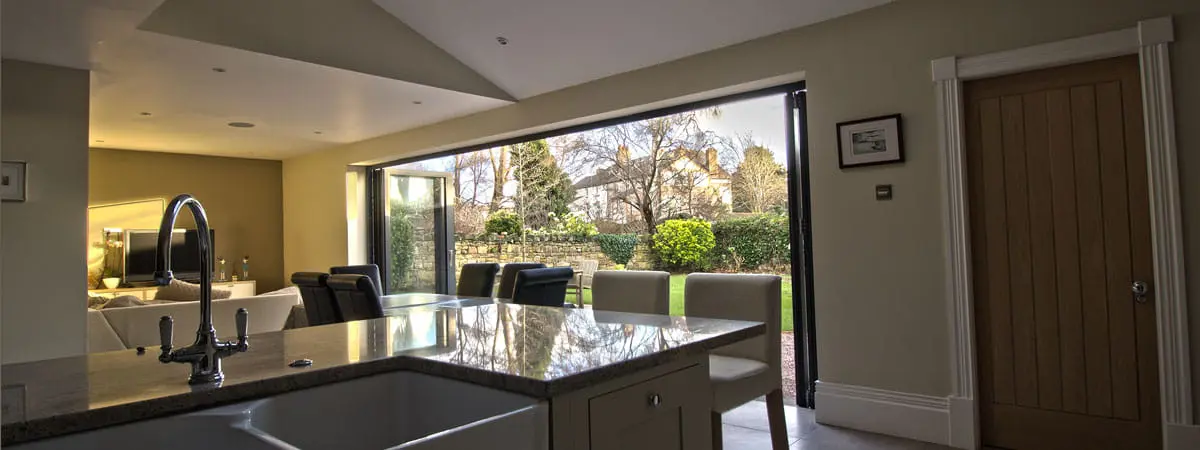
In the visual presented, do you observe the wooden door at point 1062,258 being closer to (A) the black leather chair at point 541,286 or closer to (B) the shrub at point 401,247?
(A) the black leather chair at point 541,286

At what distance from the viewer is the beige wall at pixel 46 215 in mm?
4043

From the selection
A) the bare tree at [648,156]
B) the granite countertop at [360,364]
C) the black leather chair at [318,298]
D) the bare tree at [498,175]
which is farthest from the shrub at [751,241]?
the granite countertop at [360,364]

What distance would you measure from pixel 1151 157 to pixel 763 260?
2645 millimetres

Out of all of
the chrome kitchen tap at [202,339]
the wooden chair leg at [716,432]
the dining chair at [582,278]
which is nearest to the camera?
the chrome kitchen tap at [202,339]

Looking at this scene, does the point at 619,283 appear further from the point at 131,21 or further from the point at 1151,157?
the point at 131,21

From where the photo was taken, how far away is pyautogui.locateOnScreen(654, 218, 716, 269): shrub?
568cm

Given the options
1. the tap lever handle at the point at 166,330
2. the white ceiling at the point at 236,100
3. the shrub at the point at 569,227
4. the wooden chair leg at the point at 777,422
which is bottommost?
the wooden chair leg at the point at 777,422

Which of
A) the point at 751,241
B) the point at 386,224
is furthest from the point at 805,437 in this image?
the point at 386,224

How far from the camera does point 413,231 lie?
7.39m

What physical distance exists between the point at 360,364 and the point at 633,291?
1.97 meters

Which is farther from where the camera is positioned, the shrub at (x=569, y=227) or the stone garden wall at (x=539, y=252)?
the shrub at (x=569, y=227)

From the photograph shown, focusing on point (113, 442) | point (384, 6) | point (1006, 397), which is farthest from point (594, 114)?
point (113, 442)

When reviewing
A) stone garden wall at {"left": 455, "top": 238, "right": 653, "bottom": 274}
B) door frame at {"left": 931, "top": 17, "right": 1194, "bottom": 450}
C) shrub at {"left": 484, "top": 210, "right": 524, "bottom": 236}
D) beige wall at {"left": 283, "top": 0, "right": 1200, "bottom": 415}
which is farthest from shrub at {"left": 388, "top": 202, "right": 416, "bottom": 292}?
door frame at {"left": 931, "top": 17, "right": 1194, "bottom": 450}

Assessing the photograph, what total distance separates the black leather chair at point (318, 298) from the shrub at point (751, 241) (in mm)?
3016
